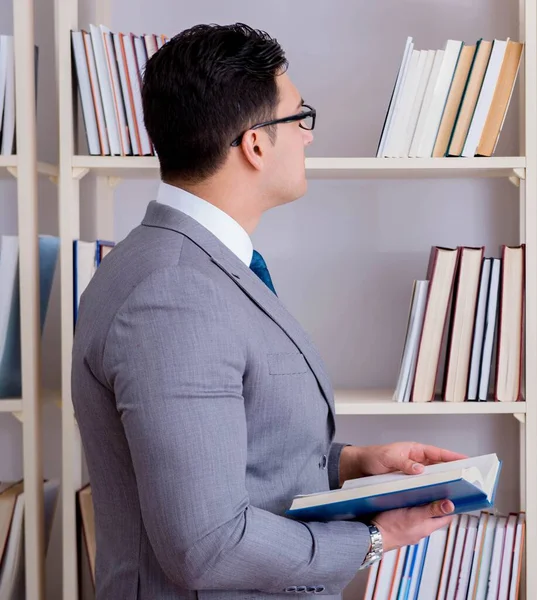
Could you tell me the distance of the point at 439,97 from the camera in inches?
61.5

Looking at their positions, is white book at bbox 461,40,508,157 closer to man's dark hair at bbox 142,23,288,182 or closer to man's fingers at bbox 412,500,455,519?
man's dark hair at bbox 142,23,288,182

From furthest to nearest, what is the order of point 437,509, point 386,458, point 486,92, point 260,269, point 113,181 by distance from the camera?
point 113,181
point 486,92
point 260,269
point 386,458
point 437,509

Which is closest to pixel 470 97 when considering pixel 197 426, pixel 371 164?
pixel 371 164

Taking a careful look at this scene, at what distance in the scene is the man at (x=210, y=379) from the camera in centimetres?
78

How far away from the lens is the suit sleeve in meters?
0.77

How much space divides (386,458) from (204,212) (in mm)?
457

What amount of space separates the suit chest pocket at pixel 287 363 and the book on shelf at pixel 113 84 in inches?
31.6

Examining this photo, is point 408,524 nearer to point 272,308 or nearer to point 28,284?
point 272,308

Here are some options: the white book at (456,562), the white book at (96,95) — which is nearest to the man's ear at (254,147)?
the white book at (96,95)

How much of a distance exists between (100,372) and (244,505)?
214 mm

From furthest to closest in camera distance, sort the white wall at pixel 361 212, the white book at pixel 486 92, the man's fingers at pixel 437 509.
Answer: the white wall at pixel 361 212
the white book at pixel 486 92
the man's fingers at pixel 437 509

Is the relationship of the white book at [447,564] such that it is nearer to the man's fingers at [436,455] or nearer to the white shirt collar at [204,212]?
the man's fingers at [436,455]

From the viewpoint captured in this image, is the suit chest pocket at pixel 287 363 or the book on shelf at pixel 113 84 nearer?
the suit chest pocket at pixel 287 363

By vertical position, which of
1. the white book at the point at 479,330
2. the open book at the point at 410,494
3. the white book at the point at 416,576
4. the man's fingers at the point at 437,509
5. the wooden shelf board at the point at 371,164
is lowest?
the white book at the point at 416,576
